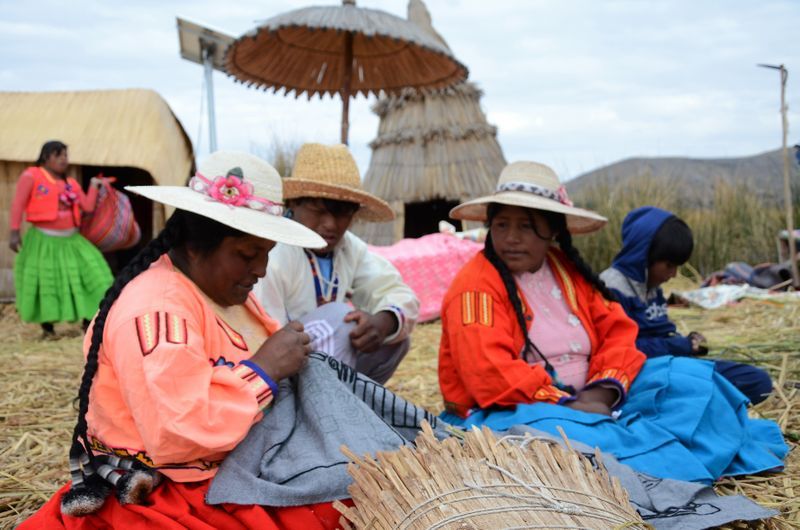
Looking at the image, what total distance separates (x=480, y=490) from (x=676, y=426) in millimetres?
1342

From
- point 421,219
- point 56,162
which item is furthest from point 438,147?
point 56,162

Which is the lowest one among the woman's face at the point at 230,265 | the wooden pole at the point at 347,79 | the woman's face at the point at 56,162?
the woman's face at the point at 230,265

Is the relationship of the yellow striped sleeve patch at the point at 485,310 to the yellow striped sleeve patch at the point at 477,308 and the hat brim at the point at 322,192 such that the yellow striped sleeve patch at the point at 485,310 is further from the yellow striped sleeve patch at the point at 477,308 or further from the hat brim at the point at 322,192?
the hat brim at the point at 322,192

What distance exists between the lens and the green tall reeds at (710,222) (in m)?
10.2

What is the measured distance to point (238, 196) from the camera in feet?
6.73

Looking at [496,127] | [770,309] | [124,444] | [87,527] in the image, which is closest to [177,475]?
[124,444]

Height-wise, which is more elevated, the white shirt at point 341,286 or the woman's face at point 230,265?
the woman's face at point 230,265

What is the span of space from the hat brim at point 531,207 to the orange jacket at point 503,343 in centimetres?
24

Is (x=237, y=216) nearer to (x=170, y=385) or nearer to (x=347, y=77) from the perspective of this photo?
(x=170, y=385)

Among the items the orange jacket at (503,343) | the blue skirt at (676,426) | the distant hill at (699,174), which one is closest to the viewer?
the blue skirt at (676,426)

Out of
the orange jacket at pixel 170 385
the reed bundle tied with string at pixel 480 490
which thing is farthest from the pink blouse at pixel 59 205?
the reed bundle tied with string at pixel 480 490

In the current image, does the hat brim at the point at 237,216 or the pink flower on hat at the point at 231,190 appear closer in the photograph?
the hat brim at the point at 237,216

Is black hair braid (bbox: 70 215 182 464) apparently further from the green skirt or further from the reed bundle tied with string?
the green skirt

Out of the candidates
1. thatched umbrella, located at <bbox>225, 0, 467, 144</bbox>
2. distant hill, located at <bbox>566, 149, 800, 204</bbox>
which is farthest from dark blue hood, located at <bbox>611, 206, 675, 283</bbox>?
distant hill, located at <bbox>566, 149, 800, 204</bbox>
